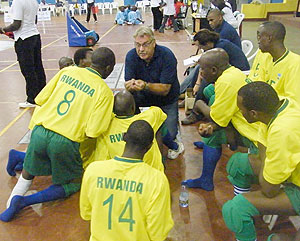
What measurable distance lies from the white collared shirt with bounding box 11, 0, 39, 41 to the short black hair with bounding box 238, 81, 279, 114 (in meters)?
3.67

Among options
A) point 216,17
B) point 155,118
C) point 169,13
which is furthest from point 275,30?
point 169,13

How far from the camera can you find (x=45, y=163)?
8.97ft


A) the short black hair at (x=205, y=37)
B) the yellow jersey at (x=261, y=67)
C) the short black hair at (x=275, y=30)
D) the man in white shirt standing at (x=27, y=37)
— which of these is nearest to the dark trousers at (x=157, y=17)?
the man in white shirt standing at (x=27, y=37)

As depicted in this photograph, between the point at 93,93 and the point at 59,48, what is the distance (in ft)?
27.1

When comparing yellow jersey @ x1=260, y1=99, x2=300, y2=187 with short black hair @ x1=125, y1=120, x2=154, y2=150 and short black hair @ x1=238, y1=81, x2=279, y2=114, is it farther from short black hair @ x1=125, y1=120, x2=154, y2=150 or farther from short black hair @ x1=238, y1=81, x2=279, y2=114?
short black hair @ x1=125, y1=120, x2=154, y2=150

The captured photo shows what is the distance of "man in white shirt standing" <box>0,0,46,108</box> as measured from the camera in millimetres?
4426

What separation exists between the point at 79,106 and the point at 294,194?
5.32 ft

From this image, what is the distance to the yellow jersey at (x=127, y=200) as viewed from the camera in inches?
66.6

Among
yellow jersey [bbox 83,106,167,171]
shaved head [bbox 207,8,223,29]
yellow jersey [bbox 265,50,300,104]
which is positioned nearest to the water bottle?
yellow jersey [bbox 83,106,167,171]

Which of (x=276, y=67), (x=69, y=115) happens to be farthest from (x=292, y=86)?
(x=69, y=115)

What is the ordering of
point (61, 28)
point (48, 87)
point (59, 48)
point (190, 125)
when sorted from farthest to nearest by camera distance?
1. point (61, 28)
2. point (59, 48)
3. point (190, 125)
4. point (48, 87)

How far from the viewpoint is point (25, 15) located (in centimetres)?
453

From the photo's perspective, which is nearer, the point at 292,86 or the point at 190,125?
the point at 292,86

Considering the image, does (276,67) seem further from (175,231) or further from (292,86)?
(175,231)
